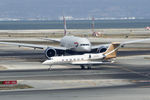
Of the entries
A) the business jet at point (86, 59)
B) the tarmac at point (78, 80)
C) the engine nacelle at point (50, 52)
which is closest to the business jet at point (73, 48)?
the engine nacelle at point (50, 52)

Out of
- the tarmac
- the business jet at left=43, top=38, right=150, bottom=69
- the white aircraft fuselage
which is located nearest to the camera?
the tarmac

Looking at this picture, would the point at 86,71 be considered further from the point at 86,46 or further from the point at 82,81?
the point at 86,46

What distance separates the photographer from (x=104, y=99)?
47.6 m

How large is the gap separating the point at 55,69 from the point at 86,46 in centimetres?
1326

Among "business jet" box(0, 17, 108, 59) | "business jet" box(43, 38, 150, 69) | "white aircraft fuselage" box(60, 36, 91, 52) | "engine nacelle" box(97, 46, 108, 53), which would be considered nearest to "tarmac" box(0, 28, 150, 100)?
"business jet" box(43, 38, 150, 69)

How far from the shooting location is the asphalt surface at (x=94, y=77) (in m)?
49.1

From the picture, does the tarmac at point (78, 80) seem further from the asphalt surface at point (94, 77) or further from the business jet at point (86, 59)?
the business jet at point (86, 59)

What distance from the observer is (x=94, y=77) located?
207 ft

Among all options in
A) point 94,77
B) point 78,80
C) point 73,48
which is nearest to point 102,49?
point 73,48

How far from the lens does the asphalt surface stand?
49062mm

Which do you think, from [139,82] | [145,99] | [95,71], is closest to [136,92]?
[145,99]

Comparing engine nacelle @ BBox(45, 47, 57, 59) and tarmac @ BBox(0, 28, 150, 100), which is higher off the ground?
engine nacelle @ BBox(45, 47, 57, 59)

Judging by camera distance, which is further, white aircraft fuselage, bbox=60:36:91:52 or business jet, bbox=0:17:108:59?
white aircraft fuselage, bbox=60:36:91:52

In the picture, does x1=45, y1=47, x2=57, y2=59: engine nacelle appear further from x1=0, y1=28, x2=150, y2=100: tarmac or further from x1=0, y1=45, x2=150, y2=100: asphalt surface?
x1=0, y1=45, x2=150, y2=100: asphalt surface
